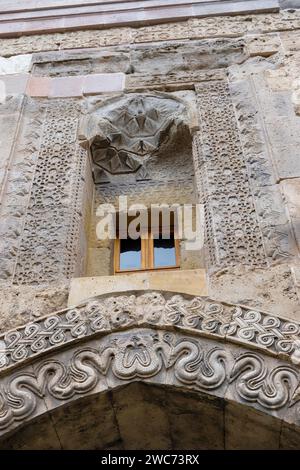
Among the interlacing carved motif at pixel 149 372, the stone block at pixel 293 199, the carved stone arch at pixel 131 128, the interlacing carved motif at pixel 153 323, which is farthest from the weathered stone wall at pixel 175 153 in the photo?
the interlacing carved motif at pixel 149 372

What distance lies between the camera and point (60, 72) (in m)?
6.34

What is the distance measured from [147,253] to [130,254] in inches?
6.8

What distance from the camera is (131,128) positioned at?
5.94 meters

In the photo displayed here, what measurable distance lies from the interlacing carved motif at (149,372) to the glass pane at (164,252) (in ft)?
4.59

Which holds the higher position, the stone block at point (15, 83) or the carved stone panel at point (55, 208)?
the stone block at point (15, 83)

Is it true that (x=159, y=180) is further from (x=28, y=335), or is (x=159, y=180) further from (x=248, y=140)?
(x=28, y=335)

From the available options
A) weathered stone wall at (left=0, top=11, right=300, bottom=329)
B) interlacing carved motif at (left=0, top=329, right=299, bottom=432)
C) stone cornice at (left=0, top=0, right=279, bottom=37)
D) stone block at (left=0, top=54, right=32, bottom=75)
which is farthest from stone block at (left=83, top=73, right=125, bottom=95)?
interlacing carved motif at (left=0, top=329, right=299, bottom=432)

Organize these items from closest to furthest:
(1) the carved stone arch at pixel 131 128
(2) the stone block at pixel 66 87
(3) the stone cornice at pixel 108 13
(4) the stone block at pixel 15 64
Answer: (1) the carved stone arch at pixel 131 128
(2) the stone block at pixel 66 87
(4) the stone block at pixel 15 64
(3) the stone cornice at pixel 108 13

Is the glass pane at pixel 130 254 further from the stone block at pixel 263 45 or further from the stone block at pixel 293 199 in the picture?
the stone block at pixel 263 45

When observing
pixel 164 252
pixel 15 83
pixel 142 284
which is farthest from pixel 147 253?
pixel 15 83

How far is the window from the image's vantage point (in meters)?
4.82

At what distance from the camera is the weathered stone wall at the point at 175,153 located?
4098 mm

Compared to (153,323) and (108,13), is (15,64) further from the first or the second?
(153,323)
